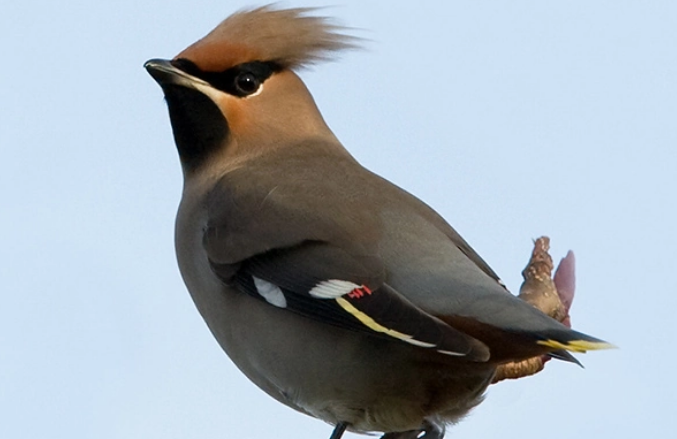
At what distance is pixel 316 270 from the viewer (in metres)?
4.89

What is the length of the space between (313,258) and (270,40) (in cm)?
127

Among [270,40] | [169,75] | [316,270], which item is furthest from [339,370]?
[270,40]

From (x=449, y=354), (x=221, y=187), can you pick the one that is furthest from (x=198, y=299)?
(x=449, y=354)

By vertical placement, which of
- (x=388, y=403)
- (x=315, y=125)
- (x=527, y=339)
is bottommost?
(x=388, y=403)

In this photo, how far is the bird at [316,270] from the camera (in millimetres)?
4609

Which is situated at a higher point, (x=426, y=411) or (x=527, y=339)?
(x=527, y=339)

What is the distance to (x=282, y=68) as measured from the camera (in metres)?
5.98

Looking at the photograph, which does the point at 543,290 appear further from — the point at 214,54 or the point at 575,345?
the point at 214,54

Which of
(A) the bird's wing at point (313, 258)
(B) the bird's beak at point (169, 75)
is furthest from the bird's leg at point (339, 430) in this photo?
(B) the bird's beak at point (169, 75)

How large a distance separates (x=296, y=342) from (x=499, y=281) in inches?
29.7

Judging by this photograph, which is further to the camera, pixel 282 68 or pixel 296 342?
pixel 282 68

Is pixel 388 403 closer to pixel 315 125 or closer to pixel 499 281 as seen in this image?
pixel 499 281

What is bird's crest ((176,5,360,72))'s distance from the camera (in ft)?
18.7

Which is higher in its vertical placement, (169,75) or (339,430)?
(169,75)
